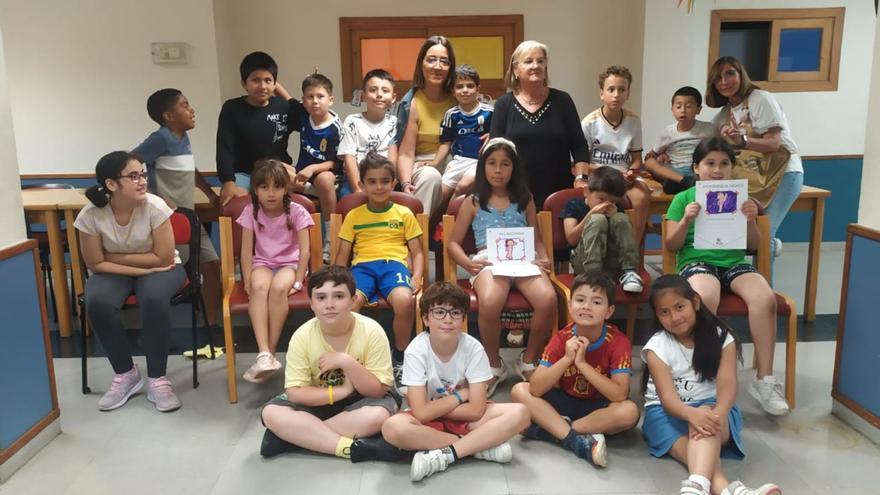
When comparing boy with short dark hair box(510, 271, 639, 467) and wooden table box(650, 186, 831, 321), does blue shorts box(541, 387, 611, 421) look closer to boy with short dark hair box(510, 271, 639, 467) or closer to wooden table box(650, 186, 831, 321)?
boy with short dark hair box(510, 271, 639, 467)

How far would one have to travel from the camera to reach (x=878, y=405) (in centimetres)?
260

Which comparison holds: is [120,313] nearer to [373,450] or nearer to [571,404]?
[373,450]

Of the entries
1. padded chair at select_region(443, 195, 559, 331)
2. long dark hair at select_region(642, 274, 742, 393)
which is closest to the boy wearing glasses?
padded chair at select_region(443, 195, 559, 331)

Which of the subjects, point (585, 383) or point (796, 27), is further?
point (796, 27)

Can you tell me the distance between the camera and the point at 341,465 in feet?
8.21

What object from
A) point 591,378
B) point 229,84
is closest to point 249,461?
point 591,378

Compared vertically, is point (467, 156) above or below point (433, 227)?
above

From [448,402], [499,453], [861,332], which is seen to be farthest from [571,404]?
[861,332]

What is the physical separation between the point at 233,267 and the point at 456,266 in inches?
40.5

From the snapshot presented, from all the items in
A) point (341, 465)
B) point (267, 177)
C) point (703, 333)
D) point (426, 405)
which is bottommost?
point (341, 465)

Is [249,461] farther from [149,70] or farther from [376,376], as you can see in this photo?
[149,70]

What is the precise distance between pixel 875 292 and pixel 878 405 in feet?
1.36

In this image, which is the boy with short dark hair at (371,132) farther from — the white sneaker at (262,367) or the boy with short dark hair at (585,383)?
the boy with short dark hair at (585,383)

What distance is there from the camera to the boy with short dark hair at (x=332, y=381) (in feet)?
8.27
